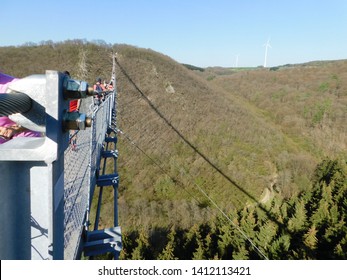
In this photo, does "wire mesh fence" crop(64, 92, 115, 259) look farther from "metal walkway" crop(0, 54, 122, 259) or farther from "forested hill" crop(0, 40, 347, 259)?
"forested hill" crop(0, 40, 347, 259)

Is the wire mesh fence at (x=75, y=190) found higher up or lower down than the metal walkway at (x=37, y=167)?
lower down

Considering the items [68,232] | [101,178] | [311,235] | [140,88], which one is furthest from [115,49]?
[68,232]

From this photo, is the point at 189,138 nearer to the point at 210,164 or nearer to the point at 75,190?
the point at 210,164

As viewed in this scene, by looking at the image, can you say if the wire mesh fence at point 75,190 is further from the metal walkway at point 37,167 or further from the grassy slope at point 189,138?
the grassy slope at point 189,138

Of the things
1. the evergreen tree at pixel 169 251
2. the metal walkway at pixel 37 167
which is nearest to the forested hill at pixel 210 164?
the evergreen tree at pixel 169 251

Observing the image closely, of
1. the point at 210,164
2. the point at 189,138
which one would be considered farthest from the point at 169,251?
the point at 189,138

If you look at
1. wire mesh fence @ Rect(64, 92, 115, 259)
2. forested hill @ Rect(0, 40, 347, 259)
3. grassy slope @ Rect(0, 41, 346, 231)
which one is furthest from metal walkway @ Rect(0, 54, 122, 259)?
grassy slope @ Rect(0, 41, 346, 231)

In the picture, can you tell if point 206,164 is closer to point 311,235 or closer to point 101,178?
point 311,235

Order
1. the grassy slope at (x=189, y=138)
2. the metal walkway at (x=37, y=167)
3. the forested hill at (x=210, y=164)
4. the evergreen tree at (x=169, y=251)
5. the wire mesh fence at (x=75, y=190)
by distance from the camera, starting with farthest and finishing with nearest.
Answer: the grassy slope at (x=189, y=138), the forested hill at (x=210, y=164), the evergreen tree at (x=169, y=251), the wire mesh fence at (x=75, y=190), the metal walkway at (x=37, y=167)
